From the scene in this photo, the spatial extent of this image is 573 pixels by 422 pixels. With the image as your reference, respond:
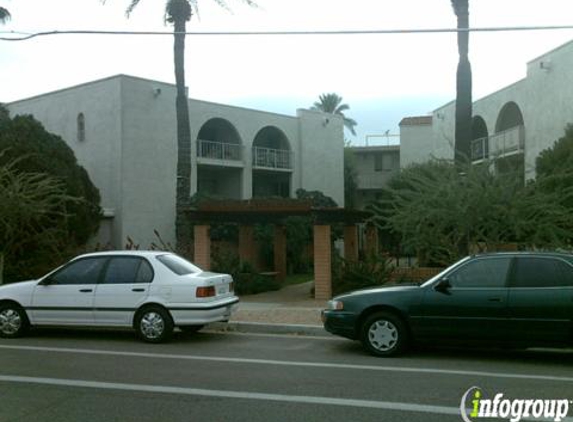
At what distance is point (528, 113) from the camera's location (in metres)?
30.3

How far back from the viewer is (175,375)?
848cm

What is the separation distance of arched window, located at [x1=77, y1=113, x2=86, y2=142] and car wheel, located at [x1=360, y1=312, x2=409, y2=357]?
67.4 ft

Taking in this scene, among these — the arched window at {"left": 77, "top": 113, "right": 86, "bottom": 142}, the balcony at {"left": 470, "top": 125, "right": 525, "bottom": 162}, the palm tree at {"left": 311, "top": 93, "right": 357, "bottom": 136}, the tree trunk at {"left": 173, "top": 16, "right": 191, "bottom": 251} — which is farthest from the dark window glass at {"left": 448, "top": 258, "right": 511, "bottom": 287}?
the palm tree at {"left": 311, "top": 93, "right": 357, "bottom": 136}

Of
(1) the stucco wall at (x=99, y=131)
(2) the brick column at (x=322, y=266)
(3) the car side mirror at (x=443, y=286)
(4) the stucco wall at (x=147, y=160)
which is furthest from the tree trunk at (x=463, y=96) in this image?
(1) the stucco wall at (x=99, y=131)

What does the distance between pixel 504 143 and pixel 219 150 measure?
13437 millimetres

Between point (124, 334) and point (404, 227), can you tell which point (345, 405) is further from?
point (404, 227)

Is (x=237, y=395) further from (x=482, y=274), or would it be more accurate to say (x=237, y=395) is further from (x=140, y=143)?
(x=140, y=143)

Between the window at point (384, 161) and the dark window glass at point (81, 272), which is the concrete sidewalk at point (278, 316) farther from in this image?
the window at point (384, 161)

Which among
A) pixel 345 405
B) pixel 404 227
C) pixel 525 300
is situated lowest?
pixel 345 405

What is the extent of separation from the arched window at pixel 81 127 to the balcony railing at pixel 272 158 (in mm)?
9091

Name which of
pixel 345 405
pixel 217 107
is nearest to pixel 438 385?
pixel 345 405

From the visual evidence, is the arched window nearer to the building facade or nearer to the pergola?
the pergola

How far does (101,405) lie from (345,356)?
4001 mm

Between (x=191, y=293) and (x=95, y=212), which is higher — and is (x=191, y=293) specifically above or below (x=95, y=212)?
below
